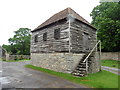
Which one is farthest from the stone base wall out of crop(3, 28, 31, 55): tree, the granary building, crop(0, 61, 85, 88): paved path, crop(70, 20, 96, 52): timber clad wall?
crop(3, 28, 31, 55): tree

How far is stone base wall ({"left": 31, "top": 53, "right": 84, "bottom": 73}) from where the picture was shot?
981 centimetres

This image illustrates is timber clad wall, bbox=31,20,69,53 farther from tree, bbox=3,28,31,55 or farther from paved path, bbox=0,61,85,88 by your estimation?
tree, bbox=3,28,31,55

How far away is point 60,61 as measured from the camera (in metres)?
10.6

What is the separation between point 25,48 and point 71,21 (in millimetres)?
35130

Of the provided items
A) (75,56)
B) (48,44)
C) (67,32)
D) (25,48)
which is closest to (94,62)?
(75,56)

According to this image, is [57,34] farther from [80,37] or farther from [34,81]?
[34,81]

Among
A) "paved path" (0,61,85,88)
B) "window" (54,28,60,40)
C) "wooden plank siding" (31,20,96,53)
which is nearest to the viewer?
"paved path" (0,61,85,88)

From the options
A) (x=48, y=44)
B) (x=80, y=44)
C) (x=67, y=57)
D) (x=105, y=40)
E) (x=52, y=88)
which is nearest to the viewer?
(x=52, y=88)

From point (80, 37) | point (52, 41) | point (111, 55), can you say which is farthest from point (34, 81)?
point (111, 55)

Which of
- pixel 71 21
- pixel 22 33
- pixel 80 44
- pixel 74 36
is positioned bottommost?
pixel 80 44

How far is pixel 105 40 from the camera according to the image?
21.7 meters

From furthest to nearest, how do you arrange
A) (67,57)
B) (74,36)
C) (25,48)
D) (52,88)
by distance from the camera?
(25,48) → (74,36) → (67,57) → (52,88)

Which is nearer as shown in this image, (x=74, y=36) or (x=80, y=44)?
(x=74, y=36)

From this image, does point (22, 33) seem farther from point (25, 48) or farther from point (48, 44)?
point (48, 44)
